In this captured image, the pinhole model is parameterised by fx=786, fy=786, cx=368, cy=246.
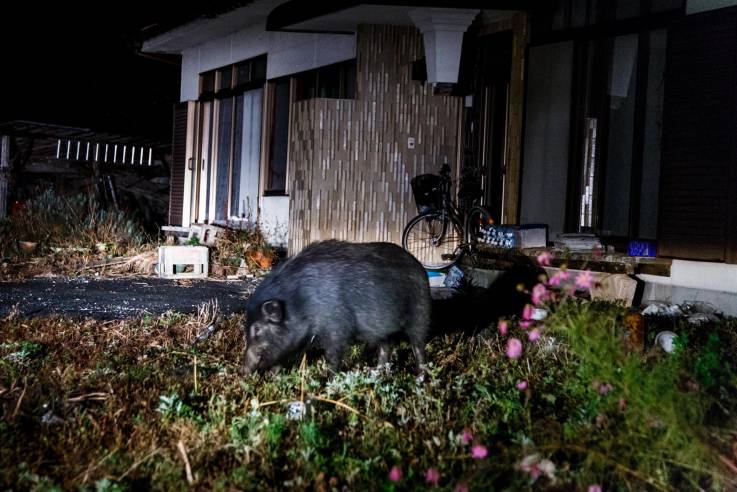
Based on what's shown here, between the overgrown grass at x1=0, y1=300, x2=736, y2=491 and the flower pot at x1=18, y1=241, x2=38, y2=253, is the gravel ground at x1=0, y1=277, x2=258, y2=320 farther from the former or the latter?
the overgrown grass at x1=0, y1=300, x2=736, y2=491

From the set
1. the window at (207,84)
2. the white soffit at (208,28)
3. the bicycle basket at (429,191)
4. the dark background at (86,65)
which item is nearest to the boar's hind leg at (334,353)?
the bicycle basket at (429,191)

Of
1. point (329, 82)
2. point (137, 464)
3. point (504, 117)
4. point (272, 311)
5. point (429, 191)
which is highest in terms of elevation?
point (329, 82)

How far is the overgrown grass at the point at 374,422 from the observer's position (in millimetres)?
2797

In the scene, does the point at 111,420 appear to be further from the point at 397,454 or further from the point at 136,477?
the point at 397,454

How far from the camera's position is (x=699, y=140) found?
6609 mm

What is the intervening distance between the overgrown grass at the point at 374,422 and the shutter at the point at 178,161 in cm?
1015

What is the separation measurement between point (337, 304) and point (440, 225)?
563 cm

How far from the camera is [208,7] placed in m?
11.7

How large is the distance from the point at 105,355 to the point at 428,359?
1957mm

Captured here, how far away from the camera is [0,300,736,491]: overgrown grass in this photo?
280 centimetres

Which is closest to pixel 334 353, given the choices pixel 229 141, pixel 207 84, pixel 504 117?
pixel 504 117

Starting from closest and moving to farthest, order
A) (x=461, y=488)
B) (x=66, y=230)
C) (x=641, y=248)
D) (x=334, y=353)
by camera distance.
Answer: (x=461, y=488) < (x=334, y=353) < (x=641, y=248) < (x=66, y=230)

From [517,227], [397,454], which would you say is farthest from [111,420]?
[517,227]

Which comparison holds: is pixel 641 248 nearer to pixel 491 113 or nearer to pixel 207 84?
pixel 491 113
